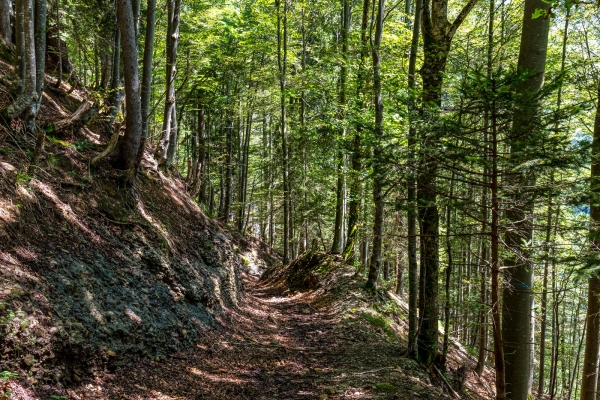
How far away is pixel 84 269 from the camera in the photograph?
5562mm

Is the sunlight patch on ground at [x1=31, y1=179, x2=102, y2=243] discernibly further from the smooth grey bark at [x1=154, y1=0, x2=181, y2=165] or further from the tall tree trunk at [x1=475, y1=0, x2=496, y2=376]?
the tall tree trunk at [x1=475, y1=0, x2=496, y2=376]

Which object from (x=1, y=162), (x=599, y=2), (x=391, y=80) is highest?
(x=391, y=80)

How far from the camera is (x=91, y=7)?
913cm

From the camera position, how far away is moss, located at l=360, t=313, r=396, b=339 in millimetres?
10148

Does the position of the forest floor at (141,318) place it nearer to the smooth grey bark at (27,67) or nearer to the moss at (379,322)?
the moss at (379,322)

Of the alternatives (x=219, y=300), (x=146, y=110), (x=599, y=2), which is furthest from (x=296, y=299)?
(x=599, y=2)

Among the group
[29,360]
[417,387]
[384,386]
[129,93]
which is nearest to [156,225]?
[129,93]

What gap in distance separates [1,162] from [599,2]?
6.73 m

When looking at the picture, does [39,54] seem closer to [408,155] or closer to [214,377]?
[214,377]

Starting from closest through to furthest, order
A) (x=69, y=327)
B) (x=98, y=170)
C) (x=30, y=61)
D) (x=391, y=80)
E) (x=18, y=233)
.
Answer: (x=69, y=327) < (x=18, y=233) < (x=30, y=61) < (x=98, y=170) < (x=391, y=80)

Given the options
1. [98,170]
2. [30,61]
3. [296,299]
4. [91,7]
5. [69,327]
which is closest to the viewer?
[69,327]

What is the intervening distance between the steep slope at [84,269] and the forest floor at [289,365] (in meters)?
0.32

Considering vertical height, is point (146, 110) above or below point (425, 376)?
above

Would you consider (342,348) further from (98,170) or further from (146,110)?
(146,110)
